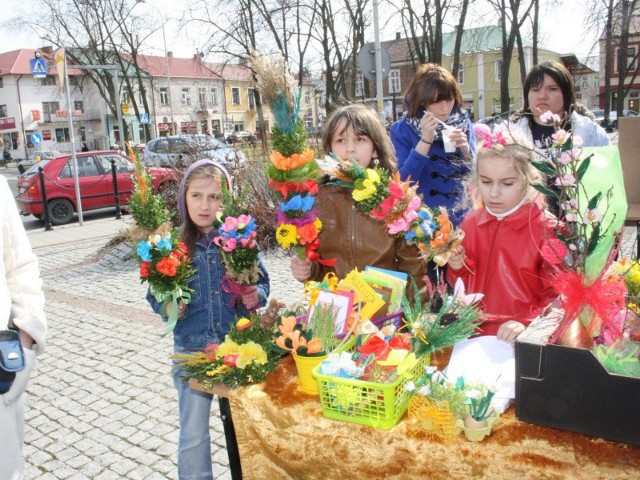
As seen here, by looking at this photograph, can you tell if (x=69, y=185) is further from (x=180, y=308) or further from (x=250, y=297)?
→ (x=250, y=297)

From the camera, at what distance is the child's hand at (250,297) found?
→ 2301mm

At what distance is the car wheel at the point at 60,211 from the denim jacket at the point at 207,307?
1078 centimetres

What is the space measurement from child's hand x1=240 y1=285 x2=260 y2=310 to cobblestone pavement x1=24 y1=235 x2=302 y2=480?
21.7 inches

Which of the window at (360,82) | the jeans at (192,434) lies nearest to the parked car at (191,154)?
the jeans at (192,434)

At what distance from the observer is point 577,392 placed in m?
1.37

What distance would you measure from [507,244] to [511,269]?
0.32 feet

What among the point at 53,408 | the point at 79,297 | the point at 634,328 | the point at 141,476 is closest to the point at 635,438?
the point at 634,328

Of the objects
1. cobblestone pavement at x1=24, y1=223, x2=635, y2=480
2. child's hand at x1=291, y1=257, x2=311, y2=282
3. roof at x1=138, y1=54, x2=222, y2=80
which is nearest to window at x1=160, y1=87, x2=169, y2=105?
roof at x1=138, y1=54, x2=222, y2=80

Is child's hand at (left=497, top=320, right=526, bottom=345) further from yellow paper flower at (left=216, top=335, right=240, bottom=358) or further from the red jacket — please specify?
yellow paper flower at (left=216, top=335, right=240, bottom=358)

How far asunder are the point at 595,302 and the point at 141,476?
8.37 feet

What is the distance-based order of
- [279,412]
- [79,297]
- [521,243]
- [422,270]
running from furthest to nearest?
[79,297], [422,270], [521,243], [279,412]

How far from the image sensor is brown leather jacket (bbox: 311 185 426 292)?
2.28 m

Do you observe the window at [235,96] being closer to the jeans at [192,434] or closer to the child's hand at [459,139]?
the child's hand at [459,139]

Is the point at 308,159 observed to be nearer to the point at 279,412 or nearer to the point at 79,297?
the point at 279,412
